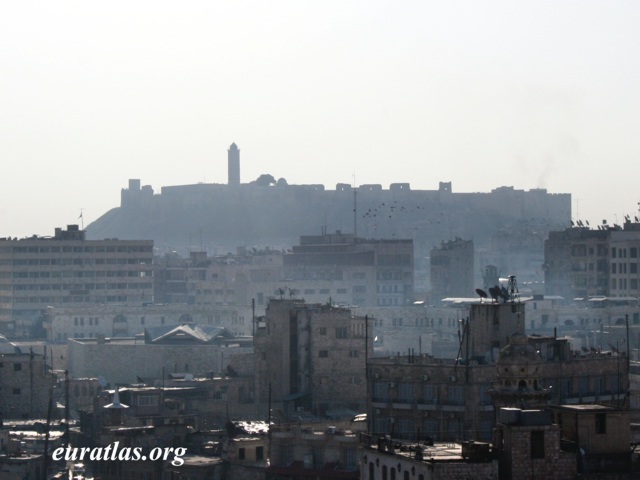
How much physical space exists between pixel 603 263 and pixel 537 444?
9047cm

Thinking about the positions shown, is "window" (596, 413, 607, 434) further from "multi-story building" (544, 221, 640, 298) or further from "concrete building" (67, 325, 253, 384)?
"multi-story building" (544, 221, 640, 298)

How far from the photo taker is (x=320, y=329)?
71750mm

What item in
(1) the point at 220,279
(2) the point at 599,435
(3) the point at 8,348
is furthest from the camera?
(1) the point at 220,279

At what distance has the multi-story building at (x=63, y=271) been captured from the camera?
5325 inches

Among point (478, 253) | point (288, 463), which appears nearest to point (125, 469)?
point (288, 463)

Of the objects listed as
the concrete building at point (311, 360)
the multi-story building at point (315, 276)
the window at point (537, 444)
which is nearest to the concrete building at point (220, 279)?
the multi-story building at point (315, 276)

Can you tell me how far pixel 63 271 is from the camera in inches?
5330

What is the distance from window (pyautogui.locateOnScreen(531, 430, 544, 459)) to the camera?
105ft

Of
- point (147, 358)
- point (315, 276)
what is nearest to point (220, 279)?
point (315, 276)

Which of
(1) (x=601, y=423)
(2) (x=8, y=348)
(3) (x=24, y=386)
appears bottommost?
(1) (x=601, y=423)

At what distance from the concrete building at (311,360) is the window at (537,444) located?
38016 millimetres

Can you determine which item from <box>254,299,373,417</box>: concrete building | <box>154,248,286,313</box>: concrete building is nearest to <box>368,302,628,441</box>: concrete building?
<box>254,299,373,417</box>: concrete building

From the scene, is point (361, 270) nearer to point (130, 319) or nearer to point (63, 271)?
point (63, 271)

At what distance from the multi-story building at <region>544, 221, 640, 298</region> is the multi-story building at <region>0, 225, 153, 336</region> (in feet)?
84.2
